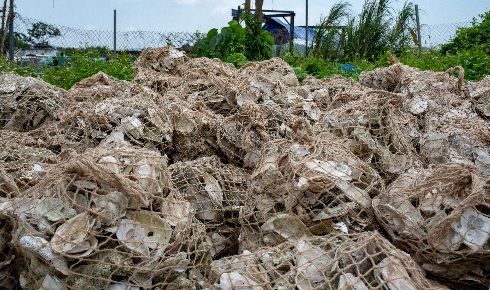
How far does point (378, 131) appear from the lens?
98.9 inches

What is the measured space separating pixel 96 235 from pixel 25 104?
176cm

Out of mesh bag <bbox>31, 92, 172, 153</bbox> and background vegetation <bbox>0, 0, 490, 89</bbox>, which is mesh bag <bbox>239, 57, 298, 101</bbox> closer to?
mesh bag <bbox>31, 92, 172, 153</bbox>

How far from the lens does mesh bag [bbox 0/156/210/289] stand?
1.58m

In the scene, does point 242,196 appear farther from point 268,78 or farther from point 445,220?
point 268,78

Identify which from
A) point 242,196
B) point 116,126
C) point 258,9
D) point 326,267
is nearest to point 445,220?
point 326,267

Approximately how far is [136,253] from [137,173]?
0.31 meters

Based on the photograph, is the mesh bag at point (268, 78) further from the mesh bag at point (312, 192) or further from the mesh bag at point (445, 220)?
the mesh bag at point (445, 220)

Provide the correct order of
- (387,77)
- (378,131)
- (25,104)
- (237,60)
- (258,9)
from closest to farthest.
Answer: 1. (378,131)
2. (25,104)
3. (387,77)
4. (237,60)
5. (258,9)

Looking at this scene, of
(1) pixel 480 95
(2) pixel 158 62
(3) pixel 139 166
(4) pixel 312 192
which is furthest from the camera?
(2) pixel 158 62

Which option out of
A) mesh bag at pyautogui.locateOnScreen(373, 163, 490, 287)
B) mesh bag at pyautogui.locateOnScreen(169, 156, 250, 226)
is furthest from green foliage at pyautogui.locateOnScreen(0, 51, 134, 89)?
mesh bag at pyautogui.locateOnScreen(373, 163, 490, 287)

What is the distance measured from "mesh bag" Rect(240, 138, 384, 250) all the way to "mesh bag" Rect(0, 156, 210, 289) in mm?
372

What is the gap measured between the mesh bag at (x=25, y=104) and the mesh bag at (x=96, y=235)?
137cm

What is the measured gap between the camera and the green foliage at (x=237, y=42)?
8109 mm

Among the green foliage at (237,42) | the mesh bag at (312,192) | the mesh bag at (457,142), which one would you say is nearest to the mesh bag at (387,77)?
the mesh bag at (457,142)
